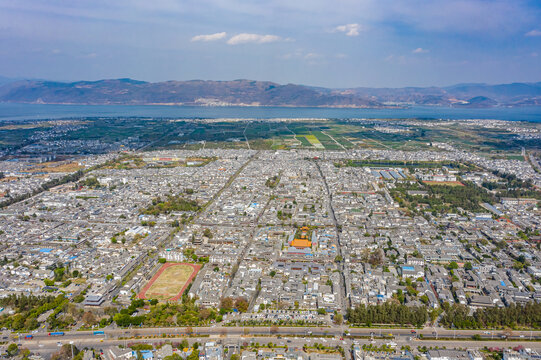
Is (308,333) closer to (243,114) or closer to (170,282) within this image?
(170,282)

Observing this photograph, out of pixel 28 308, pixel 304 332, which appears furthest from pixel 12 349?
pixel 304 332

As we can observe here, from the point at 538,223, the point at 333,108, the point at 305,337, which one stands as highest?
the point at 333,108

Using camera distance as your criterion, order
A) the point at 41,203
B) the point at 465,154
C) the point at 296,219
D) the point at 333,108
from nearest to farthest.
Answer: the point at 296,219
the point at 41,203
the point at 465,154
the point at 333,108

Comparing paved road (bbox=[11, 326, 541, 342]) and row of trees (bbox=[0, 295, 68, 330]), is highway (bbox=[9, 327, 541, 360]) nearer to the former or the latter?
paved road (bbox=[11, 326, 541, 342])

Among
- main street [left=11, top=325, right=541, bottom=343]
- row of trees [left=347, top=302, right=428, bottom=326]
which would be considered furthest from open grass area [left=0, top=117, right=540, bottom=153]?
main street [left=11, top=325, right=541, bottom=343]

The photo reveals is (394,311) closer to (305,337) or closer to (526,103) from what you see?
(305,337)

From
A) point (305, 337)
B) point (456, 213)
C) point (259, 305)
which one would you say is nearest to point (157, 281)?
point (259, 305)

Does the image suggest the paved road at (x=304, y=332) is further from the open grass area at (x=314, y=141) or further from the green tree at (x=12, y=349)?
the open grass area at (x=314, y=141)
